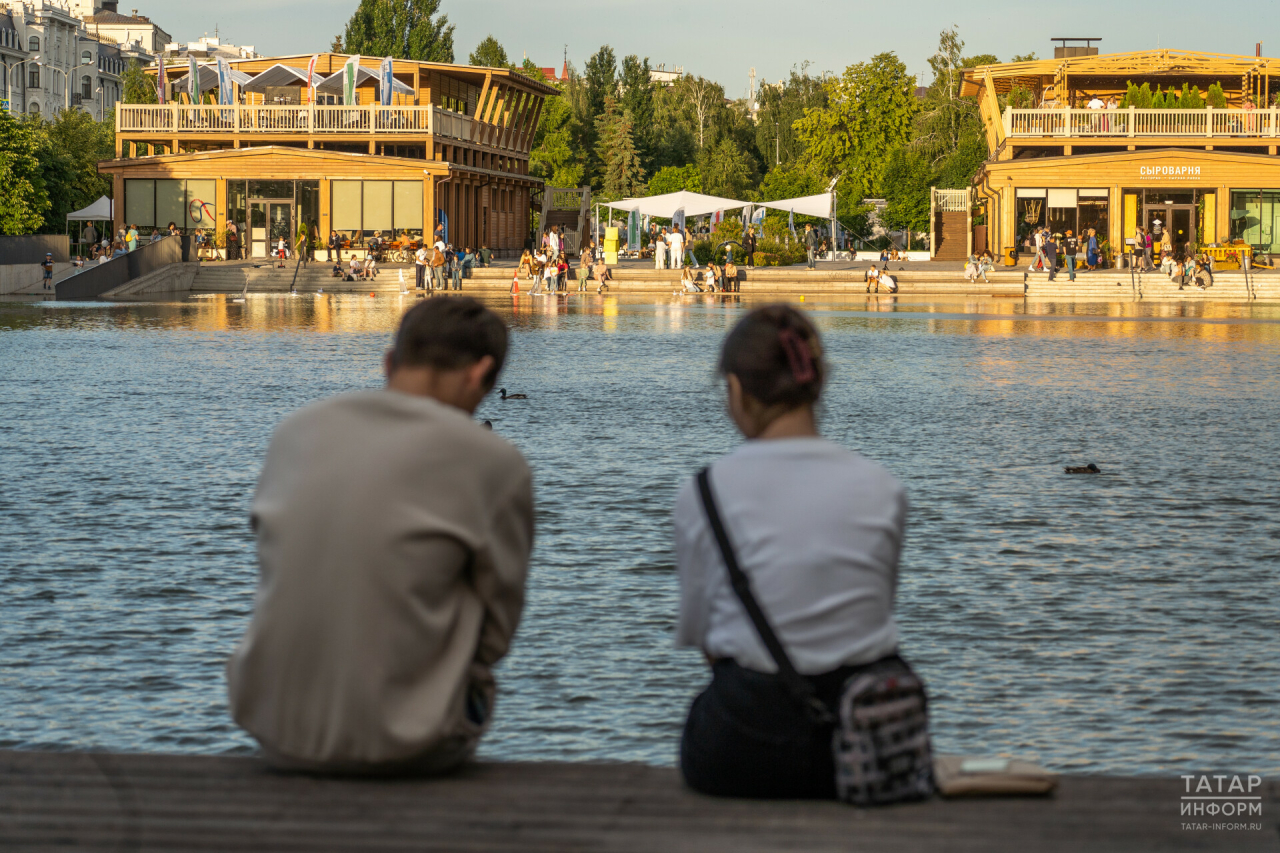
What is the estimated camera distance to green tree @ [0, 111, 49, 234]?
186 ft

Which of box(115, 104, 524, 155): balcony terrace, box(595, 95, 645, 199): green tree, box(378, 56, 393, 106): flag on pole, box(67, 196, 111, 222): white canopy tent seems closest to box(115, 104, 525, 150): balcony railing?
box(115, 104, 524, 155): balcony terrace

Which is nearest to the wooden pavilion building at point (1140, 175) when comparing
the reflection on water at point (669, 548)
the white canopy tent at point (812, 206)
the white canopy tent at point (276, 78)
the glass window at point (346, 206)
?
the white canopy tent at point (812, 206)

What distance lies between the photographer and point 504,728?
238 inches

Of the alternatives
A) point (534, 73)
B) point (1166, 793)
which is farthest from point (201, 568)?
point (534, 73)

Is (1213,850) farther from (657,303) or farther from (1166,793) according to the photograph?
(657,303)

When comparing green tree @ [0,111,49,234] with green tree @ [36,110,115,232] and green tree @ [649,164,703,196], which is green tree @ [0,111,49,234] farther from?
green tree @ [649,164,703,196]

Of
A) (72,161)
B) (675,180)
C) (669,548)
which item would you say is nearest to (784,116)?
(675,180)

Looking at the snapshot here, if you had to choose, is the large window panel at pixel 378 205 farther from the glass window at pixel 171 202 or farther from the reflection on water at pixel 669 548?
the reflection on water at pixel 669 548

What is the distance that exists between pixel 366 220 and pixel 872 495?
56.8m

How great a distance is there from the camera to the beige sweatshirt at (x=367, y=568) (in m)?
3.34

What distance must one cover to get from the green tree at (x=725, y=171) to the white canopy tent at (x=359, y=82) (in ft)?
102

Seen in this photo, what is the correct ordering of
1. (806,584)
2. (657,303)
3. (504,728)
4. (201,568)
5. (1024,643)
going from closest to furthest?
(806,584)
(504,728)
(1024,643)
(201,568)
(657,303)

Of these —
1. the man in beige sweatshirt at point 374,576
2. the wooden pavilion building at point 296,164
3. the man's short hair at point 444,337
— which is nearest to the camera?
the man in beige sweatshirt at point 374,576

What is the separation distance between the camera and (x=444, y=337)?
3650 millimetres
